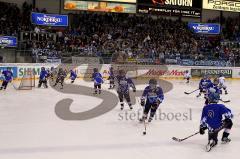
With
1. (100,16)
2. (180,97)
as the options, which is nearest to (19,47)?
(100,16)

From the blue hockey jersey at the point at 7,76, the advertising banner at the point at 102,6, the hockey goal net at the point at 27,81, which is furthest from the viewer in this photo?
the advertising banner at the point at 102,6

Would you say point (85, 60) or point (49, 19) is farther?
point (49, 19)

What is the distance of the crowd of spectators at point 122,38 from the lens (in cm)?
2880

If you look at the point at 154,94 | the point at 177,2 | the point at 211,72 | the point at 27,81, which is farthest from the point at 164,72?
the point at 154,94

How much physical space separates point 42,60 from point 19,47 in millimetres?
1797

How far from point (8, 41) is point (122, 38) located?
10.3m

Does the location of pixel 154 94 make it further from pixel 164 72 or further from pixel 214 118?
pixel 164 72

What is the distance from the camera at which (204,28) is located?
1350 inches

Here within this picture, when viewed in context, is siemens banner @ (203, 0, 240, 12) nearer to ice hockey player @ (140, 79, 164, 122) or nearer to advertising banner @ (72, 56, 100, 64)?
advertising banner @ (72, 56, 100, 64)

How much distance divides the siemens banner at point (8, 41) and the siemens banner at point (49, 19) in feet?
8.81

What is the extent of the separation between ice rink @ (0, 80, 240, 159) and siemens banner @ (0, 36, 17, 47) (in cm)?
1045

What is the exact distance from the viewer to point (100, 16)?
33938mm

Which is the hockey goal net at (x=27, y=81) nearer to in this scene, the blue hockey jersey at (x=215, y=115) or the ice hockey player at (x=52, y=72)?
the ice hockey player at (x=52, y=72)

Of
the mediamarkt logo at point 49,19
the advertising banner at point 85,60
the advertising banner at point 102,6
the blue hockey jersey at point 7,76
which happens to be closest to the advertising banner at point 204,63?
the advertising banner at point 102,6
